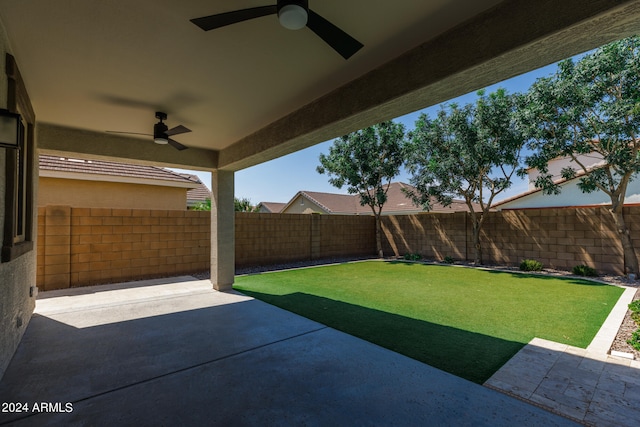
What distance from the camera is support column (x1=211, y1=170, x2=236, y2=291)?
6.32m

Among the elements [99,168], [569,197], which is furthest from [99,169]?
[569,197]

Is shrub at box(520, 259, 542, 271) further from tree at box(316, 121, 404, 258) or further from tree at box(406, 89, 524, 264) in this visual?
tree at box(316, 121, 404, 258)

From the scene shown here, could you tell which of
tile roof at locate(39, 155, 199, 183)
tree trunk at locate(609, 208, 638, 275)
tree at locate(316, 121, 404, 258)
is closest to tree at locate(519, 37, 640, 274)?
tree trunk at locate(609, 208, 638, 275)

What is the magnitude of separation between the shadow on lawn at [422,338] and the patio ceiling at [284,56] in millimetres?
2618

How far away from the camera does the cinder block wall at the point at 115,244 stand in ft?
20.1

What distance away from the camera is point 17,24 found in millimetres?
2406

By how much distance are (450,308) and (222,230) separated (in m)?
4.68

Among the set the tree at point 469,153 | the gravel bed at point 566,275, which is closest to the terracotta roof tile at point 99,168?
the gravel bed at point 566,275

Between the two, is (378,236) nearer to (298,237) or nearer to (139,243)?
(298,237)

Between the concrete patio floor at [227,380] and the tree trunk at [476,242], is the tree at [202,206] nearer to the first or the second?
the concrete patio floor at [227,380]

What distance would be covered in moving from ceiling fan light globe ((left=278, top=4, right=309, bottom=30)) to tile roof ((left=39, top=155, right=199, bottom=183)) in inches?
308

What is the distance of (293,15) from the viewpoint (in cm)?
184

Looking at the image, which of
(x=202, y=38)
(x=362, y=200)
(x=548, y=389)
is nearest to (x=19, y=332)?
(x=202, y=38)

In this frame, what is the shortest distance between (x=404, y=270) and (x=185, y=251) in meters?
6.28
